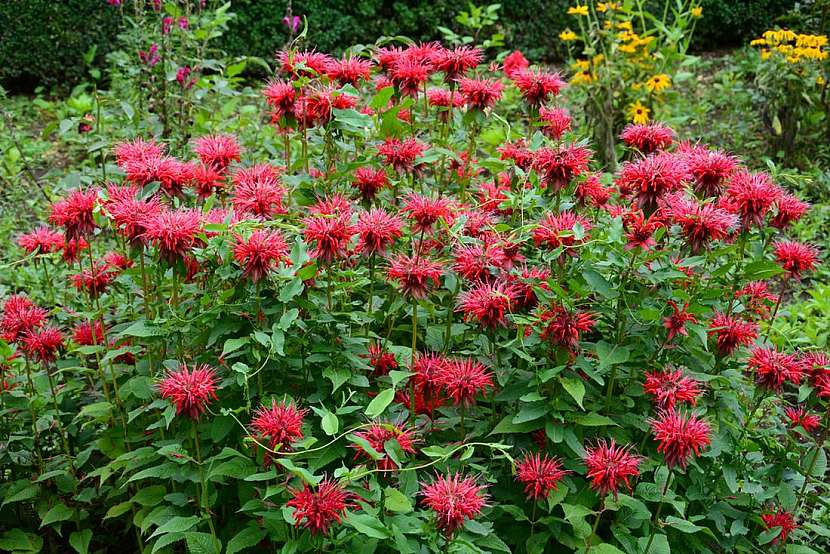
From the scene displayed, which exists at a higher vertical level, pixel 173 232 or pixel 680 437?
pixel 173 232

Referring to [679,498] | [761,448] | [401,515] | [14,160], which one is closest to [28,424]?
[401,515]

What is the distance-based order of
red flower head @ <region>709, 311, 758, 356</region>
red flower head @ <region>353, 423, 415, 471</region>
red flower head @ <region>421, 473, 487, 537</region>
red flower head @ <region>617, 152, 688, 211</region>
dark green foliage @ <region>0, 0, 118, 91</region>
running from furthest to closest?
dark green foliage @ <region>0, 0, 118, 91</region> < red flower head @ <region>709, 311, 758, 356</region> < red flower head @ <region>617, 152, 688, 211</region> < red flower head @ <region>353, 423, 415, 471</region> < red flower head @ <region>421, 473, 487, 537</region>

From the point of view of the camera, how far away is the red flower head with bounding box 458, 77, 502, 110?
8.13 ft

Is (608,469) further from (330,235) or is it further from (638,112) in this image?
(638,112)

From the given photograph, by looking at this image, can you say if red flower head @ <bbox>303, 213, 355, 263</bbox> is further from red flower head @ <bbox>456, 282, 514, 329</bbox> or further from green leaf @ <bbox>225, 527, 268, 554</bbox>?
green leaf @ <bbox>225, 527, 268, 554</bbox>

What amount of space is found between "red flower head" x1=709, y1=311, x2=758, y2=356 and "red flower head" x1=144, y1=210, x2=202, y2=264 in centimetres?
130

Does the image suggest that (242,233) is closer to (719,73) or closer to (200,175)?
(200,175)

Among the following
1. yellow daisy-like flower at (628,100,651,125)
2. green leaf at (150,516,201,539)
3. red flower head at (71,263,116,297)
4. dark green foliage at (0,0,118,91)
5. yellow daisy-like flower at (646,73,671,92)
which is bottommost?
dark green foliage at (0,0,118,91)

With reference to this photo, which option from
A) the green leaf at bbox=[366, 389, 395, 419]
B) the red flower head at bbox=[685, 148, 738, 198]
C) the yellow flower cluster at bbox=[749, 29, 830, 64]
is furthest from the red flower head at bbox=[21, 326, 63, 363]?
the yellow flower cluster at bbox=[749, 29, 830, 64]

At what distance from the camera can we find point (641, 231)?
201 cm

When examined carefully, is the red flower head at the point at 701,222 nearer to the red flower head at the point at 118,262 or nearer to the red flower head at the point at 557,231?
the red flower head at the point at 557,231

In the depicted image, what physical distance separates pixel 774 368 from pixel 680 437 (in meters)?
0.51

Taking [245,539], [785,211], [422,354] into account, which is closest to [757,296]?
[785,211]

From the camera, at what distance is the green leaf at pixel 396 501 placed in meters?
1.74
